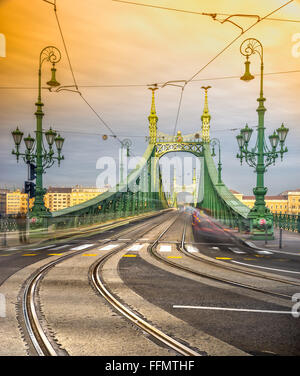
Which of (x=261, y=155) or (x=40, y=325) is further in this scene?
(x=261, y=155)

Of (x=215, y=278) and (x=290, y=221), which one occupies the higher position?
(x=290, y=221)

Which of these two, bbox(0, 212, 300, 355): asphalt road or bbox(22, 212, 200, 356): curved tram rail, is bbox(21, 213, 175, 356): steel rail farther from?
bbox(0, 212, 300, 355): asphalt road

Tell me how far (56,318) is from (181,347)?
2.20 meters

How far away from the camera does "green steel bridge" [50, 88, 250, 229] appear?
24078 mm

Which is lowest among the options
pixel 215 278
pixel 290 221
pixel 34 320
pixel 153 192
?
pixel 215 278

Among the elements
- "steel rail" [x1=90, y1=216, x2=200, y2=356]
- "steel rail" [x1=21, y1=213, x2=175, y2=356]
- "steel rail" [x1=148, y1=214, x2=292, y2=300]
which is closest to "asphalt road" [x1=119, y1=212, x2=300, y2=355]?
"steel rail" [x1=148, y1=214, x2=292, y2=300]

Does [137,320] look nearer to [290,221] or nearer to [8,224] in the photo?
[8,224]

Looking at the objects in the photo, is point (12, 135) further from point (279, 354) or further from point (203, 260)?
point (279, 354)

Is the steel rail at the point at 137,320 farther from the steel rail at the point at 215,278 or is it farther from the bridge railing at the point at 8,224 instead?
the bridge railing at the point at 8,224

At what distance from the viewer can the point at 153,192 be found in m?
67.9

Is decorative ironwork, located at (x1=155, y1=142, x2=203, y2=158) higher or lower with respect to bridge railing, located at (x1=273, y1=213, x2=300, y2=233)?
higher

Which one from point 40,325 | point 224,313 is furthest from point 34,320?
point 224,313

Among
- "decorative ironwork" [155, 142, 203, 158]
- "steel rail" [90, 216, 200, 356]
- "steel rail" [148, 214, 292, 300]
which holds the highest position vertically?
"decorative ironwork" [155, 142, 203, 158]

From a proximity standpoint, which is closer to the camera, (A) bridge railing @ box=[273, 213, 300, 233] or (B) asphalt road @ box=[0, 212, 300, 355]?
(B) asphalt road @ box=[0, 212, 300, 355]
